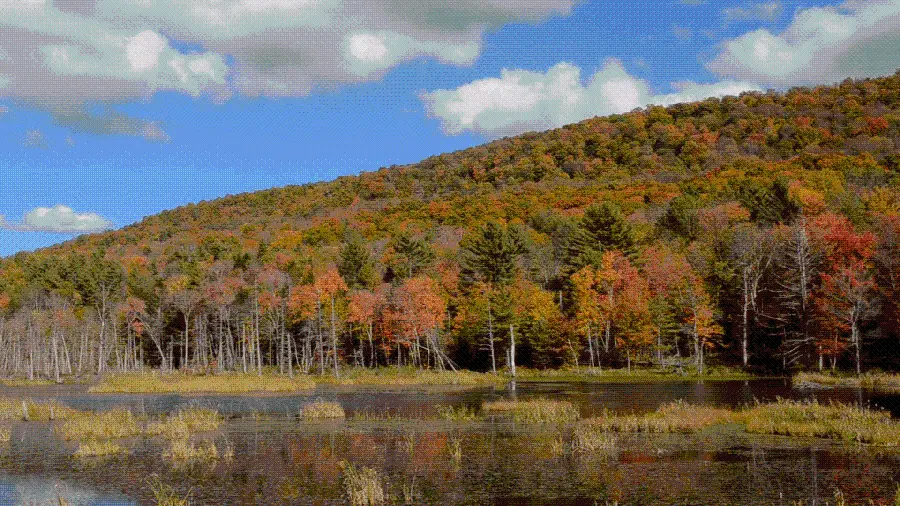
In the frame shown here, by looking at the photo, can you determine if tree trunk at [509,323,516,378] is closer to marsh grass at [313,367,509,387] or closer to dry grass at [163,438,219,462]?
marsh grass at [313,367,509,387]

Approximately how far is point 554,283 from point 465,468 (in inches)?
2932

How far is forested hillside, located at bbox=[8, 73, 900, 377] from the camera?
75875 millimetres

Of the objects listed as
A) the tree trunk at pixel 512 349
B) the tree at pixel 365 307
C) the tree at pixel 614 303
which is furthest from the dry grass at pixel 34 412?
the tree at pixel 614 303

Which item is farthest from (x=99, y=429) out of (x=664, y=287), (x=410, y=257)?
(x=410, y=257)

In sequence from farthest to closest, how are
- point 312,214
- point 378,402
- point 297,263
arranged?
point 312,214
point 297,263
point 378,402

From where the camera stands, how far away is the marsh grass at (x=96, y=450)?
3045 centimetres

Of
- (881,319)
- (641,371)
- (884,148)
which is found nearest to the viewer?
(881,319)

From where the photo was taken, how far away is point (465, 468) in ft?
88.5

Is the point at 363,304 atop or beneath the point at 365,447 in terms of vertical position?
atop

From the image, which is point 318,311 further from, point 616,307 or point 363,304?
point 616,307

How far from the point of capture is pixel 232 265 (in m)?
117

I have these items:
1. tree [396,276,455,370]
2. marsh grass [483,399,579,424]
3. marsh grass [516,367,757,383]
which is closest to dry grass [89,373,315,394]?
tree [396,276,455,370]

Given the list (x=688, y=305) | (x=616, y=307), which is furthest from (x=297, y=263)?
(x=688, y=305)

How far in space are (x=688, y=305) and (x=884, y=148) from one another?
270ft
